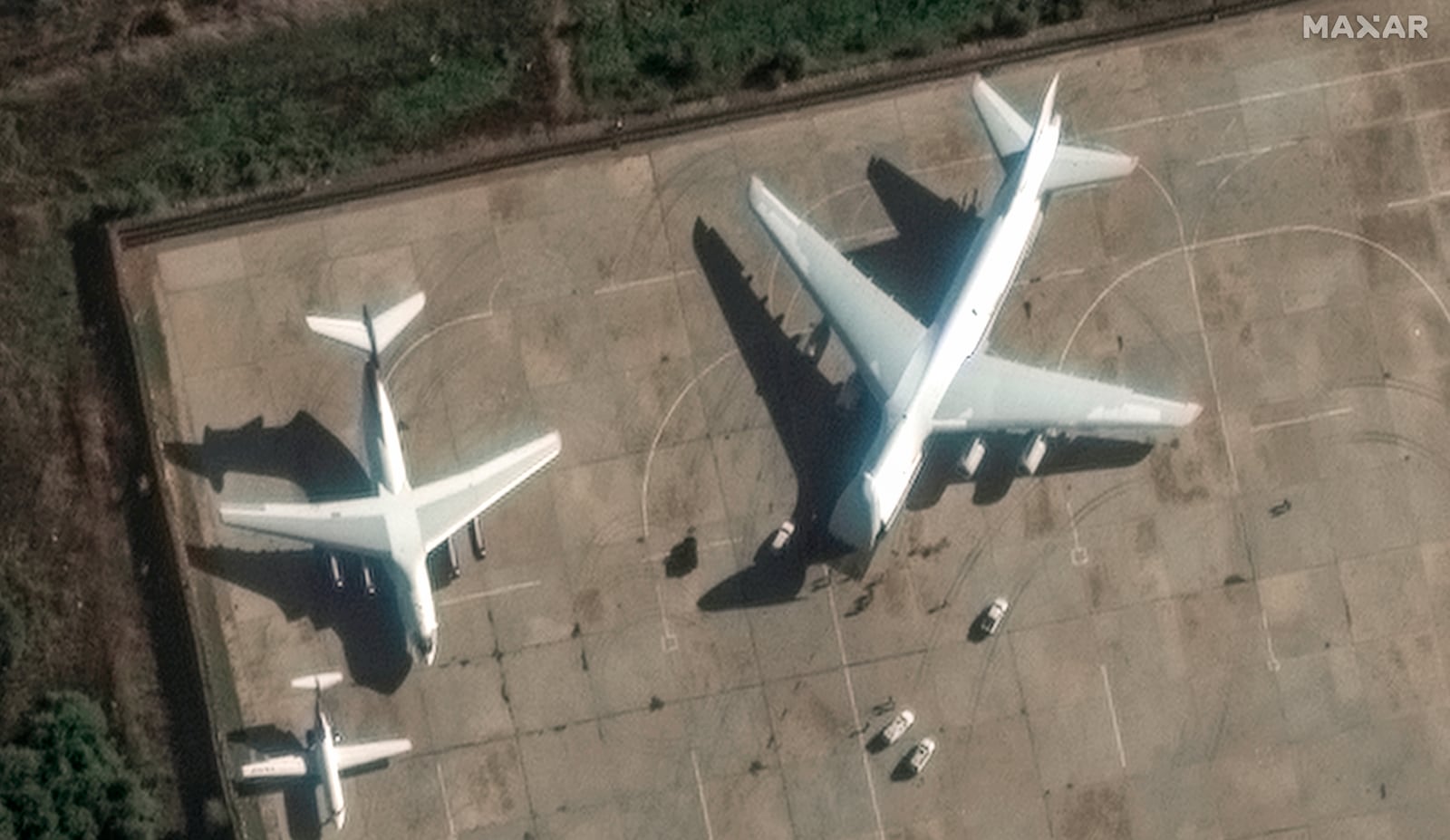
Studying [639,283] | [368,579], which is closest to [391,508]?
[368,579]

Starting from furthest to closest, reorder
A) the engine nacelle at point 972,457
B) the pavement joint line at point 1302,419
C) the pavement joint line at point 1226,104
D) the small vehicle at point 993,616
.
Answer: the pavement joint line at point 1226,104 < the pavement joint line at point 1302,419 < the small vehicle at point 993,616 < the engine nacelle at point 972,457

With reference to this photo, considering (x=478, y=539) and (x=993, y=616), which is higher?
(x=478, y=539)

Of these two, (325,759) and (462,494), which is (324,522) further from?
(325,759)

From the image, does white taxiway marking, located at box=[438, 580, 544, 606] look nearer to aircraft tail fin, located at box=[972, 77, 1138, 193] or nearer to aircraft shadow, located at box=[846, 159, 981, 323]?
aircraft shadow, located at box=[846, 159, 981, 323]

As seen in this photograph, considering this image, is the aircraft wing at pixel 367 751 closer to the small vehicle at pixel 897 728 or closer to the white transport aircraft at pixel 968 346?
the small vehicle at pixel 897 728

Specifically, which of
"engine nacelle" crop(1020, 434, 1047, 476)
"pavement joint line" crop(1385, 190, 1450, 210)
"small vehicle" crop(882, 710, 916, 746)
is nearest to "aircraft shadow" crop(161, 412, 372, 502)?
"small vehicle" crop(882, 710, 916, 746)

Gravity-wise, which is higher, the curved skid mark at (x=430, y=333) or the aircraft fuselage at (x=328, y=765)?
the curved skid mark at (x=430, y=333)

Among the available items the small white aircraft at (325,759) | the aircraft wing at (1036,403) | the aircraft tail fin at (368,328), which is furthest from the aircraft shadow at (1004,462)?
the small white aircraft at (325,759)
